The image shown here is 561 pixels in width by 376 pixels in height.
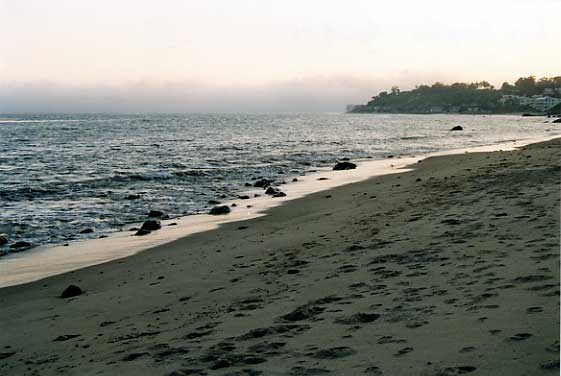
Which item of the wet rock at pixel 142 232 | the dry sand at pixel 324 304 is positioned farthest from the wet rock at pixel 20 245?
the dry sand at pixel 324 304

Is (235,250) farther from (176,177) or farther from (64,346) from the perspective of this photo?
(176,177)

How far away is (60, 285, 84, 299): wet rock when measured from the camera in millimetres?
8314

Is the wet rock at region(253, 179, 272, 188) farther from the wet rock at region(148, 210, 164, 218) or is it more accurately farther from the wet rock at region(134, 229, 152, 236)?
the wet rock at region(134, 229, 152, 236)

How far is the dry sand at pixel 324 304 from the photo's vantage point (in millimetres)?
4305

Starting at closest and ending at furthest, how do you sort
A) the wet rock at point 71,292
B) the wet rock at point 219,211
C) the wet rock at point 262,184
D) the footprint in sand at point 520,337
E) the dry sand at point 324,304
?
the footprint in sand at point 520,337, the dry sand at point 324,304, the wet rock at point 71,292, the wet rock at point 219,211, the wet rock at point 262,184

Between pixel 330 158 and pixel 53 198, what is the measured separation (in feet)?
66.1

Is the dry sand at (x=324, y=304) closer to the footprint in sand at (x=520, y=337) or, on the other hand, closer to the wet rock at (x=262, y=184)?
the footprint in sand at (x=520, y=337)

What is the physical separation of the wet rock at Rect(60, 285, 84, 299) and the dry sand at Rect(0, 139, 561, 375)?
146 millimetres

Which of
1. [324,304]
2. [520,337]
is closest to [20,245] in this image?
[324,304]

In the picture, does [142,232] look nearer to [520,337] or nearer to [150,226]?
[150,226]

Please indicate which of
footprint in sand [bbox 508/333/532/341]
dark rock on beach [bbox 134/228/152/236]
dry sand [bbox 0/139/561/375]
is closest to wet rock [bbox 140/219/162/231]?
dark rock on beach [bbox 134/228/152/236]

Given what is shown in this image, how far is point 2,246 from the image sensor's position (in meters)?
12.2

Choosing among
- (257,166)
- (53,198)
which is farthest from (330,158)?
(53,198)

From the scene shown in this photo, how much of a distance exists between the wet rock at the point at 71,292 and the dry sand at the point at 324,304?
0.48ft
